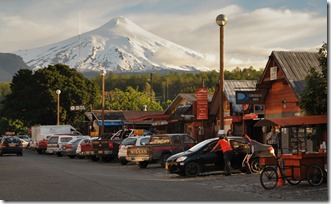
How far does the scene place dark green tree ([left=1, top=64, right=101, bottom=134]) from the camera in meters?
75.8

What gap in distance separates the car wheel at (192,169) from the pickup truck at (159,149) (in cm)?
582

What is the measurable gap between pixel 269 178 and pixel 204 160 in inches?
208

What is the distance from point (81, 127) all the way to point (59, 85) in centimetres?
625

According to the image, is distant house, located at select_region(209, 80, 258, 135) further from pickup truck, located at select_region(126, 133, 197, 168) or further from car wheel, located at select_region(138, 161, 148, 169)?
car wheel, located at select_region(138, 161, 148, 169)

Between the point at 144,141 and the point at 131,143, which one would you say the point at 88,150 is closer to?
the point at 131,143

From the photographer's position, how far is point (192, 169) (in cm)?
2280

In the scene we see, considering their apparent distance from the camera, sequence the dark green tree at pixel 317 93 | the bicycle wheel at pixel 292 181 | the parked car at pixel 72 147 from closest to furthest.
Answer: the bicycle wheel at pixel 292 181 < the dark green tree at pixel 317 93 < the parked car at pixel 72 147

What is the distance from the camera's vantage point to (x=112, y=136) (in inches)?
1623

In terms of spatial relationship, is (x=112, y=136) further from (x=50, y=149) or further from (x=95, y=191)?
(x=95, y=191)

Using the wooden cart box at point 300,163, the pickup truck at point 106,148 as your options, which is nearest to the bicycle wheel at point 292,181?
the wooden cart box at point 300,163

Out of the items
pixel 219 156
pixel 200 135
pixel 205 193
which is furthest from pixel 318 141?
pixel 200 135

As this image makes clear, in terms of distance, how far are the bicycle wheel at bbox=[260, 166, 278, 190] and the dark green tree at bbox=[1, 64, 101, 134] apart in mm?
58933

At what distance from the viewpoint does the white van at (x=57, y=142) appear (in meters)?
47.0

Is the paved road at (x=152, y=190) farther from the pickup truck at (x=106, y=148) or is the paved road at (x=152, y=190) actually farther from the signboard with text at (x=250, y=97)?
the signboard with text at (x=250, y=97)
